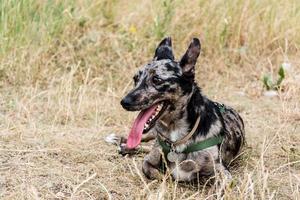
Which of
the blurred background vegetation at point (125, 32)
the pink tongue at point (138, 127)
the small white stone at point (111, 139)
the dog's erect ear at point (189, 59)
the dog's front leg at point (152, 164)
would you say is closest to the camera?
the pink tongue at point (138, 127)

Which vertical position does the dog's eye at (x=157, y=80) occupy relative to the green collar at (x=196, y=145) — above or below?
above

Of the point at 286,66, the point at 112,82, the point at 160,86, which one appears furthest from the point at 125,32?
the point at 160,86

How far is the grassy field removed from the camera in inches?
168

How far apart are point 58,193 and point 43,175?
0.33 meters

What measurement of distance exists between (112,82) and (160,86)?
227 centimetres

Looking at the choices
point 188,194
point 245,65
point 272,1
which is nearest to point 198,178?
point 188,194

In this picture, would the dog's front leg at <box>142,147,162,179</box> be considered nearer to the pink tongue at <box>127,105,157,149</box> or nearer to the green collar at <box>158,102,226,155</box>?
the green collar at <box>158,102,226,155</box>

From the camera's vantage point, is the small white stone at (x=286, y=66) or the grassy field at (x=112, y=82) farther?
the small white stone at (x=286, y=66)

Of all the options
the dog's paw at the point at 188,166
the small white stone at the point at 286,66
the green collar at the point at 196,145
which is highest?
the small white stone at the point at 286,66

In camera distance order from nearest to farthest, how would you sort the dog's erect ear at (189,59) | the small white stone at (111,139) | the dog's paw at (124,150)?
1. the dog's erect ear at (189,59)
2. the dog's paw at (124,150)
3. the small white stone at (111,139)

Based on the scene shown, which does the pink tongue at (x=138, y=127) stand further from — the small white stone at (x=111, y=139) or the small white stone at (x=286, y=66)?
the small white stone at (x=286, y=66)

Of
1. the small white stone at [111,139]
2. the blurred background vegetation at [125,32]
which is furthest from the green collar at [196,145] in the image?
the blurred background vegetation at [125,32]

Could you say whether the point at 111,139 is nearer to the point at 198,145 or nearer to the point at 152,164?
the point at 152,164

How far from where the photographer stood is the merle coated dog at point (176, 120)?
4004 millimetres
